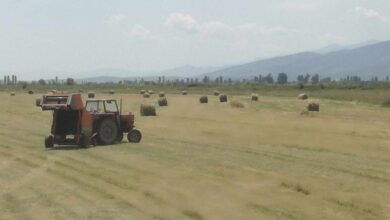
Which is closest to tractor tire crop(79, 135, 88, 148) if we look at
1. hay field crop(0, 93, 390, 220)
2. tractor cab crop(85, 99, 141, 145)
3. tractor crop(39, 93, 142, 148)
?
tractor crop(39, 93, 142, 148)

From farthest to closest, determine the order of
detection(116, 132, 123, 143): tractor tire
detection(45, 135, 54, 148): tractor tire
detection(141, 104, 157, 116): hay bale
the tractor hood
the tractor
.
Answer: detection(141, 104, 157, 116): hay bale
detection(116, 132, 123, 143): tractor tire
detection(45, 135, 54, 148): tractor tire
the tractor
the tractor hood

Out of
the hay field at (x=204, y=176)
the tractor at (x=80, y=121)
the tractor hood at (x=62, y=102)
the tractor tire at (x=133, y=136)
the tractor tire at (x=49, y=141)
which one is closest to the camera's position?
the hay field at (x=204, y=176)

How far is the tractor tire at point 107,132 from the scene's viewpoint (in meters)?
22.2

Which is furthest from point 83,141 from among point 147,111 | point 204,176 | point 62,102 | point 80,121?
point 147,111

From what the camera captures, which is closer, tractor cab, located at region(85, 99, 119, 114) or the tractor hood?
the tractor hood

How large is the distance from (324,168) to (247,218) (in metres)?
6.07

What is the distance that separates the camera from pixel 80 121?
69.7ft

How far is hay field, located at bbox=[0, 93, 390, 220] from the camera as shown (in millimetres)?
11438

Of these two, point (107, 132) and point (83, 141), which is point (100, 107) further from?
point (83, 141)

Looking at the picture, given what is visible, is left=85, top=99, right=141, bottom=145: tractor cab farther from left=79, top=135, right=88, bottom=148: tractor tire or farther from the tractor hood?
the tractor hood

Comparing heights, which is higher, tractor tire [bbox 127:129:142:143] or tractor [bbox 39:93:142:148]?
tractor [bbox 39:93:142:148]

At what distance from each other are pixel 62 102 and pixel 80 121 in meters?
0.95

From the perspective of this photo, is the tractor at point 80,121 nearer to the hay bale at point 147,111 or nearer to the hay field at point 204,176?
the hay field at point 204,176

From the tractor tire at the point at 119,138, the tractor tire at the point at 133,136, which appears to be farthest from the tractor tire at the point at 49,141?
the tractor tire at the point at 133,136
